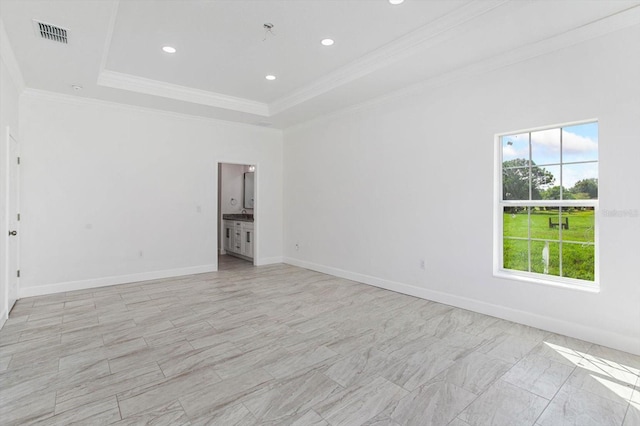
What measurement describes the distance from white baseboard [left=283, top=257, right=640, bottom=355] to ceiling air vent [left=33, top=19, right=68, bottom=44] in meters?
4.67

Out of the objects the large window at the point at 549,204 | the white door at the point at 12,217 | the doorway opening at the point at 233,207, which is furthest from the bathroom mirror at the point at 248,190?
the large window at the point at 549,204

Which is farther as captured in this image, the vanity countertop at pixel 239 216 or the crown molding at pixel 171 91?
the vanity countertop at pixel 239 216

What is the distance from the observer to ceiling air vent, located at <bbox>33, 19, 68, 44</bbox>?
2.93 metres

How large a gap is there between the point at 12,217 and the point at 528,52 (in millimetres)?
6135

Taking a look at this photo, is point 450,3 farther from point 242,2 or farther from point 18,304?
point 18,304

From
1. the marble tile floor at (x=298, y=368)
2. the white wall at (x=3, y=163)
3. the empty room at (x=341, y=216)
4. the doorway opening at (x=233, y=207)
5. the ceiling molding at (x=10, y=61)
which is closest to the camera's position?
the marble tile floor at (x=298, y=368)

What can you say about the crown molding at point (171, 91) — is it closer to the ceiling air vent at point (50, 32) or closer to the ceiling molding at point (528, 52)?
the ceiling air vent at point (50, 32)

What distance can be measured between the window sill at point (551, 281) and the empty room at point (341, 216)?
33 mm

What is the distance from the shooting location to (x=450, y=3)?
2896mm

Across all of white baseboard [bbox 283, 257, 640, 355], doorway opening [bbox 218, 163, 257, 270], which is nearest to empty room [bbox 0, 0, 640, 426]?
white baseboard [bbox 283, 257, 640, 355]

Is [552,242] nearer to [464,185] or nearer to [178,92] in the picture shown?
[464,185]

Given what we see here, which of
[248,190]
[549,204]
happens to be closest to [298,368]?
[549,204]

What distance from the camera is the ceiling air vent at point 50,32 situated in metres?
2.93

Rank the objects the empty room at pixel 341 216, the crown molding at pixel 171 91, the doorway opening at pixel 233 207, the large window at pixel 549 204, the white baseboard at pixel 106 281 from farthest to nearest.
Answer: the doorway opening at pixel 233 207 < the white baseboard at pixel 106 281 < the crown molding at pixel 171 91 < the large window at pixel 549 204 < the empty room at pixel 341 216
